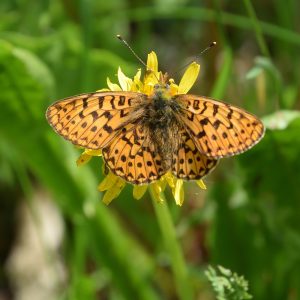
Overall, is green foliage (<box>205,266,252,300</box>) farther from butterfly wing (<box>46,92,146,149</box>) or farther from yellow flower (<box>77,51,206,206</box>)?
butterfly wing (<box>46,92,146,149</box>)

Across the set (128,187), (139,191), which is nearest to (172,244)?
(139,191)

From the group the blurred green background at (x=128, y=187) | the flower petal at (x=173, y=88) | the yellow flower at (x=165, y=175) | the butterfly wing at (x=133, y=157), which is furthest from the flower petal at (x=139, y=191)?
the blurred green background at (x=128, y=187)

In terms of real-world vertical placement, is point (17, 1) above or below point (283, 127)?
above

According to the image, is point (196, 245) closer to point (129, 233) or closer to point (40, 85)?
point (129, 233)

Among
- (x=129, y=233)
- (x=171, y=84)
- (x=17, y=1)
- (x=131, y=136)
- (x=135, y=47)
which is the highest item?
(x=17, y=1)

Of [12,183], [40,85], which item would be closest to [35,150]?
[40,85]

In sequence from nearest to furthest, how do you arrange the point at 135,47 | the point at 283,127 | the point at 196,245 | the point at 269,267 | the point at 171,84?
the point at 171,84
the point at 283,127
the point at 269,267
the point at 196,245
the point at 135,47
